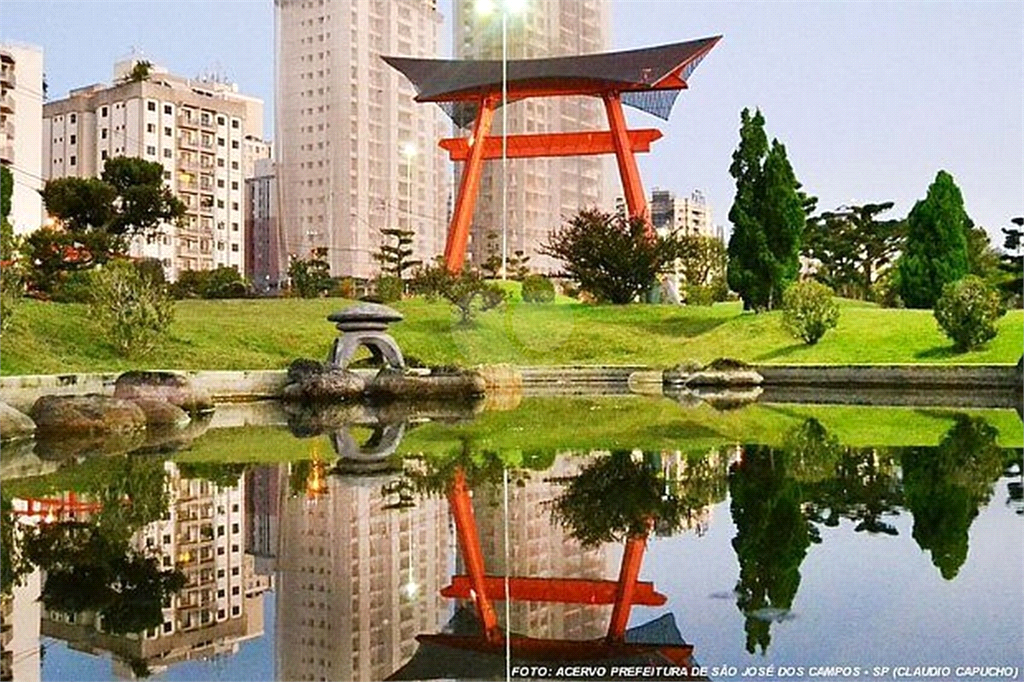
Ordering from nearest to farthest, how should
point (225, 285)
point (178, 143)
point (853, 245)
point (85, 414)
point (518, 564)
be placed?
point (518, 564), point (85, 414), point (225, 285), point (853, 245), point (178, 143)

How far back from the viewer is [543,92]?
26.1 ft

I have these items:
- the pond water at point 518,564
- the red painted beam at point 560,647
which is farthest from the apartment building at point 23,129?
the red painted beam at point 560,647

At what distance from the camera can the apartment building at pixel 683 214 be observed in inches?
333

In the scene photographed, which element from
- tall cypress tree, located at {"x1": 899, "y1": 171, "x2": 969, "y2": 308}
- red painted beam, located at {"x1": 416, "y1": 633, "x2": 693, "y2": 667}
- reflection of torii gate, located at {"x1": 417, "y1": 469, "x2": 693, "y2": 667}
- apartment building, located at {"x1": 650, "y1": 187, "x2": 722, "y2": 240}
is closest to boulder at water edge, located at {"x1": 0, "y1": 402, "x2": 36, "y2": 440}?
reflection of torii gate, located at {"x1": 417, "y1": 469, "x2": 693, "y2": 667}

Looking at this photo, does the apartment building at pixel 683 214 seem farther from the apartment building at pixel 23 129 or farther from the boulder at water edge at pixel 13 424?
the boulder at water edge at pixel 13 424

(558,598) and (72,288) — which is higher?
(72,288)

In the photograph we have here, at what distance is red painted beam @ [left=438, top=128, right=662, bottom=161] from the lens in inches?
311

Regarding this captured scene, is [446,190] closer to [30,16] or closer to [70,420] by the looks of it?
[30,16]

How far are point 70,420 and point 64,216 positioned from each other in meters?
3.12

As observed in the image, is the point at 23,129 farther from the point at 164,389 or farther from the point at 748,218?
the point at 748,218

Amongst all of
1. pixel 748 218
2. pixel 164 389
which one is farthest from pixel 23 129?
pixel 748 218

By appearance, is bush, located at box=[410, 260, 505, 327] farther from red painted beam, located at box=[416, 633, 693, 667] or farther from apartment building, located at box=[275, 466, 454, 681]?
red painted beam, located at box=[416, 633, 693, 667]

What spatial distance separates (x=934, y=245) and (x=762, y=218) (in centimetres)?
127

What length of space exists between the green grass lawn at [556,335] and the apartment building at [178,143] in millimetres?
552
